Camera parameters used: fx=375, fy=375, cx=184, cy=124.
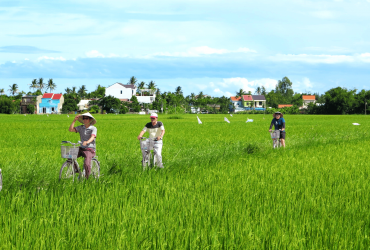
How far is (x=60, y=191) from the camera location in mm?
5773

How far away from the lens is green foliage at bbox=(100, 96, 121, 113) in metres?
75.2

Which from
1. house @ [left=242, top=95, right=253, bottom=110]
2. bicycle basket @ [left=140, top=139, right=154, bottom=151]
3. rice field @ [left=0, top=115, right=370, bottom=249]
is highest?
house @ [left=242, top=95, right=253, bottom=110]

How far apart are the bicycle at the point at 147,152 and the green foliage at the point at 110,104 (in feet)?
225

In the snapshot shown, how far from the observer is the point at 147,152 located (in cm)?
770

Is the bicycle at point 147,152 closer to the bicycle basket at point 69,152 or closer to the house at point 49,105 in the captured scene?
the bicycle basket at point 69,152

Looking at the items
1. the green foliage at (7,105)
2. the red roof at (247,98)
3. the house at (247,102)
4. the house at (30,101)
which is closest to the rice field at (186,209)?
the green foliage at (7,105)

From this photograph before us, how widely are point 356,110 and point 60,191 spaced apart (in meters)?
86.7

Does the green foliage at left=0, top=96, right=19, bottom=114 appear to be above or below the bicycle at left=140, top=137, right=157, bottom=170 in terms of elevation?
above

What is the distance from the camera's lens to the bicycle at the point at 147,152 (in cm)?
744

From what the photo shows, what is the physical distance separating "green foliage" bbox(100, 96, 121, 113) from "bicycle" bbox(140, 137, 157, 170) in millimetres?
68671

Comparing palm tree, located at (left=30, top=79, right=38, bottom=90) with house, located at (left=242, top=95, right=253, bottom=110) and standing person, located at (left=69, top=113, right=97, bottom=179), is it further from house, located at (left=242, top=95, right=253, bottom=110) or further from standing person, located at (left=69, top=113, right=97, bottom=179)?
standing person, located at (left=69, top=113, right=97, bottom=179)

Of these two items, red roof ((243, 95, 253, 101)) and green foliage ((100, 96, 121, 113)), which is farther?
red roof ((243, 95, 253, 101))

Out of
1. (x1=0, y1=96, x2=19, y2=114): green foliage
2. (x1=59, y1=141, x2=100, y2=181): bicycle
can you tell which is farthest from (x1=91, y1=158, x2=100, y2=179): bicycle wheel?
(x1=0, y1=96, x2=19, y2=114): green foliage

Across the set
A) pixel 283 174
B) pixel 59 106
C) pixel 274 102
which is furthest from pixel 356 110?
pixel 283 174
